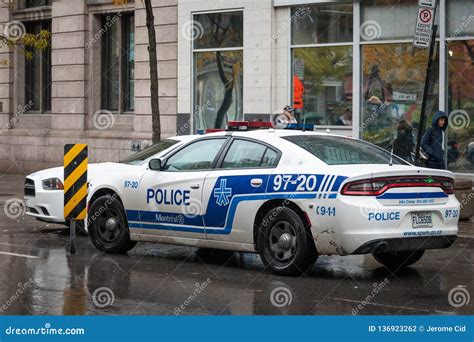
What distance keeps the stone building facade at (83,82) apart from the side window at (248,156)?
1419 centimetres

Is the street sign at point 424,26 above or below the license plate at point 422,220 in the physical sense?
above

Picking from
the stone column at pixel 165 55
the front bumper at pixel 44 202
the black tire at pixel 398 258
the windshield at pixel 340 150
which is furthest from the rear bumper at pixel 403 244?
the stone column at pixel 165 55

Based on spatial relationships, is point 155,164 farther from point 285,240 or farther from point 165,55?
point 165,55

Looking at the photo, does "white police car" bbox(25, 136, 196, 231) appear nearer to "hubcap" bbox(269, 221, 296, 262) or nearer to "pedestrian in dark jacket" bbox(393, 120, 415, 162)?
"hubcap" bbox(269, 221, 296, 262)

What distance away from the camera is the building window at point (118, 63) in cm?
2772

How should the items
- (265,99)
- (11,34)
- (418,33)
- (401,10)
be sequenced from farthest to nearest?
(11,34) < (265,99) < (401,10) < (418,33)

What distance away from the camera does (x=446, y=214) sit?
10.6 metres

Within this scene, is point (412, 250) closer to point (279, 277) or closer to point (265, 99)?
point (279, 277)

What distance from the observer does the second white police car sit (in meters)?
10.1

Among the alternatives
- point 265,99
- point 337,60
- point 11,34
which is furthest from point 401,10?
point 11,34

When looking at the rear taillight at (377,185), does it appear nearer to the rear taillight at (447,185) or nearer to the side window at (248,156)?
the rear taillight at (447,185)

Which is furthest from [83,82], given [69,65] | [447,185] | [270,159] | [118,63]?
[447,185]

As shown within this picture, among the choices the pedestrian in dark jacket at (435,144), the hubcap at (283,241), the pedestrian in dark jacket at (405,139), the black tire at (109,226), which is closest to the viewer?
the hubcap at (283,241)

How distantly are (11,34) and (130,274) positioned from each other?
2096cm
